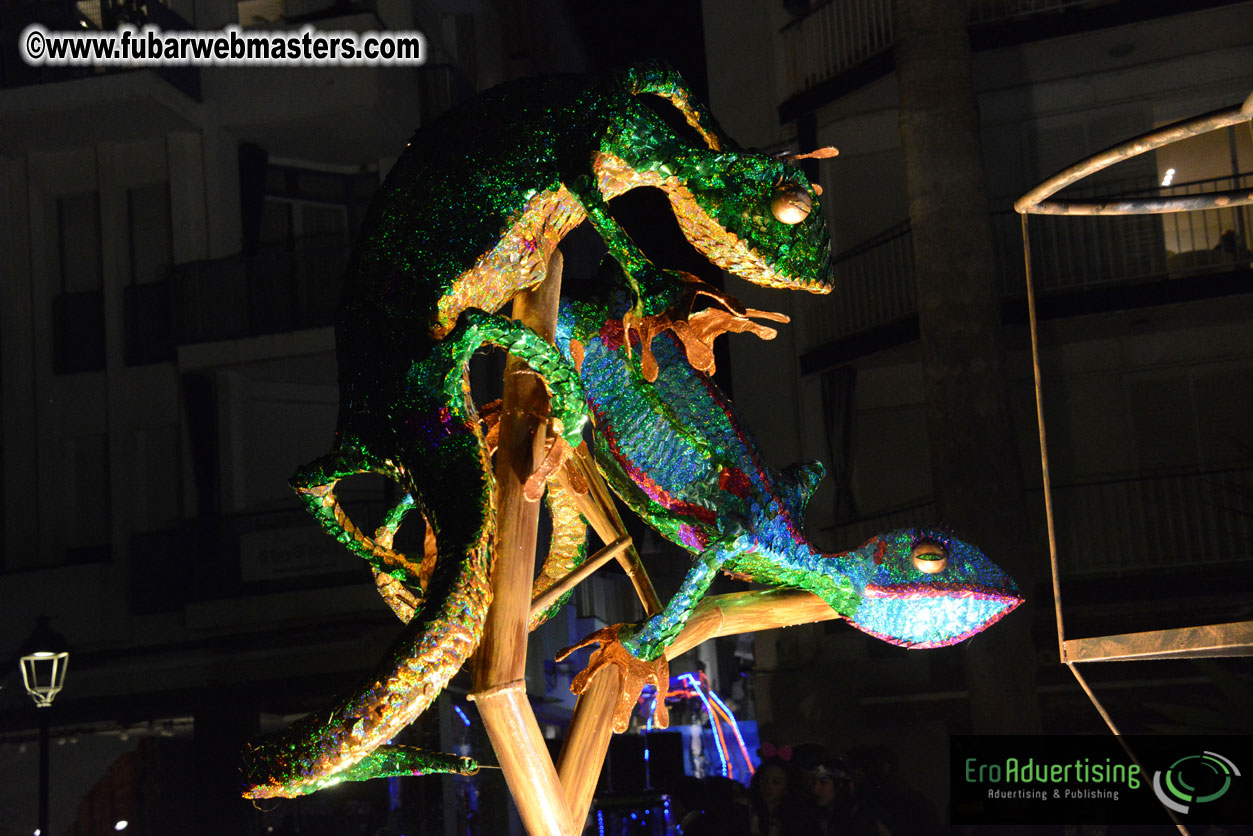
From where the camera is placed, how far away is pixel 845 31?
12.2m

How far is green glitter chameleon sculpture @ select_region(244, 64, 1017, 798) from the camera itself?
2.21 metres

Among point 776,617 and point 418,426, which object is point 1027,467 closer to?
point 776,617

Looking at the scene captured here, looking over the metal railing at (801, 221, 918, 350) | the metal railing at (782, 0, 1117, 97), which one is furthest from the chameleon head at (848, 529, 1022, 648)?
the metal railing at (782, 0, 1117, 97)

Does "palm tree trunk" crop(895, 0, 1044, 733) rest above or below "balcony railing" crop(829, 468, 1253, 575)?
above

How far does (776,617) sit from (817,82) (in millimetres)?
10443

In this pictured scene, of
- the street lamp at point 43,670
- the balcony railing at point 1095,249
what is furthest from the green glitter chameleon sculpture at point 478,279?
the balcony railing at point 1095,249

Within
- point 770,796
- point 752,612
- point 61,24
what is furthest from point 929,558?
point 61,24

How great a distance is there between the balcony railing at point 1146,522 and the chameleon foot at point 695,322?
820 centimetres

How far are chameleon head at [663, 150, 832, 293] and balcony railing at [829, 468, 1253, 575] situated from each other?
8280mm

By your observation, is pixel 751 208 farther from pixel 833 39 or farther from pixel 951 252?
pixel 833 39

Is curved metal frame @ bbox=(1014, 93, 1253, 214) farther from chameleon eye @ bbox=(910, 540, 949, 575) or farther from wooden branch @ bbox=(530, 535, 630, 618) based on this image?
wooden branch @ bbox=(530, 535, 630, 618)

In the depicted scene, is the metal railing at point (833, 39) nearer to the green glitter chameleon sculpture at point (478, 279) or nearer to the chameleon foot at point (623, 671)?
the green glitter chameleon sculpture at point (478, 279)

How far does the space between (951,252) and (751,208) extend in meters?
7.14

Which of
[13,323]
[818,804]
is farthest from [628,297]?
[13,323]
